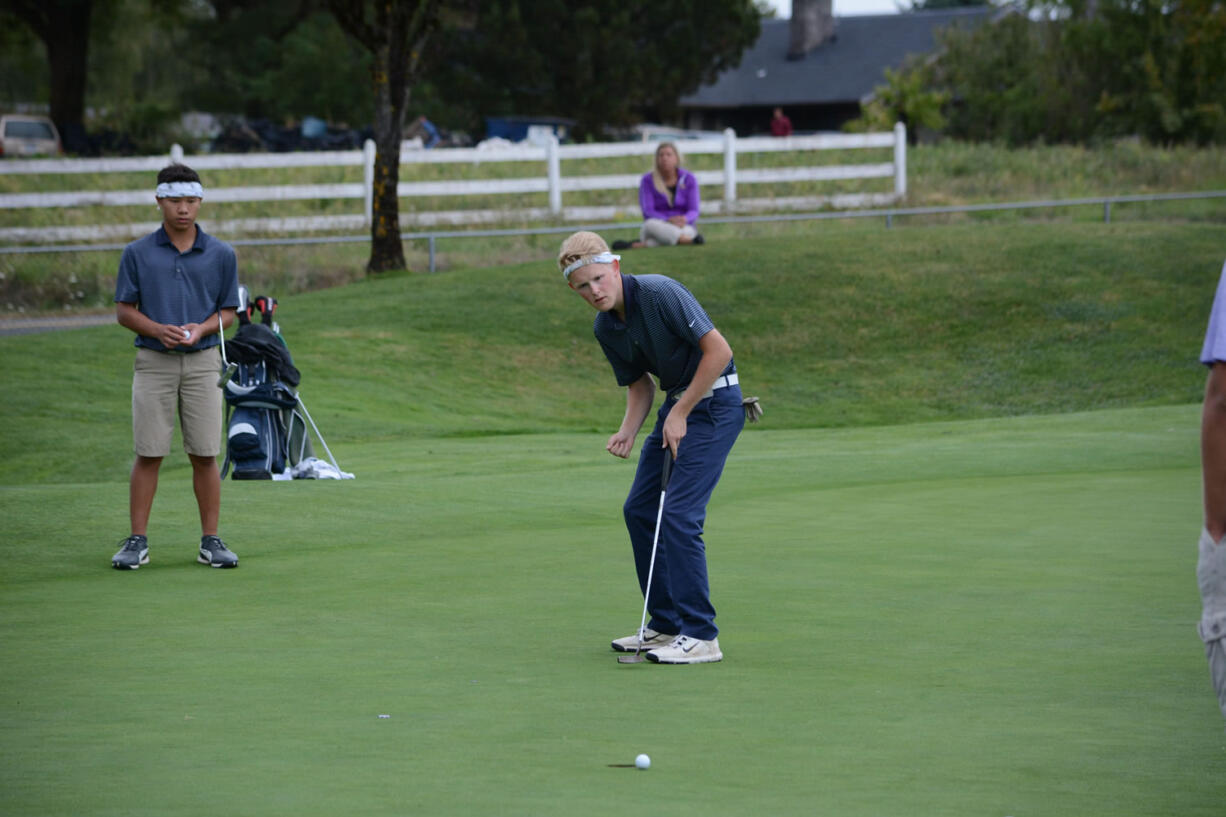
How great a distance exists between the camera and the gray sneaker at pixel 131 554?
855 cm

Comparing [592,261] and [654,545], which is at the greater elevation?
[592,261]

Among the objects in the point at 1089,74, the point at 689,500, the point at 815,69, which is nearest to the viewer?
the point at 689,500

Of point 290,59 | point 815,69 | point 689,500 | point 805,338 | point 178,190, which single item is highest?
point 290,59

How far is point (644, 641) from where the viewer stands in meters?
6.55

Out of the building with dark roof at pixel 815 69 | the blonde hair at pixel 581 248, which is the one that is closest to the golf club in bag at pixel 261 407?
the blonde hair at pixel 581 248

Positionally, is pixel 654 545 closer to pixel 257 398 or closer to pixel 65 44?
pixel 257 398

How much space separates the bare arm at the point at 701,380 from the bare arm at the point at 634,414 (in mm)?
364

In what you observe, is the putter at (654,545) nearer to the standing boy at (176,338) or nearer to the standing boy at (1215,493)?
the standing boy at (1215,493)

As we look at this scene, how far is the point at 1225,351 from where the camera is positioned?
12.4ft

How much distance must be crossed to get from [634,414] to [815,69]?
57.1 metres

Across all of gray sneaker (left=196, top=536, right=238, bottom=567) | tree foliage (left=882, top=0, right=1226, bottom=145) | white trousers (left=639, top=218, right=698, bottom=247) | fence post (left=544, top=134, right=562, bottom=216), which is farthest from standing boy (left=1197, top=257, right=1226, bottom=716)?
tree foliage (left=882, top=0, right=1226, bottom=145)

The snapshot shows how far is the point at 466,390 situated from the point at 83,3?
28460mm

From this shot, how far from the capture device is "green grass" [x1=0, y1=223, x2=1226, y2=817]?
4586 millimetres

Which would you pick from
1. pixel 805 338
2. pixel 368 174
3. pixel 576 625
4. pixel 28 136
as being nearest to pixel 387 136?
pixel 368 174
